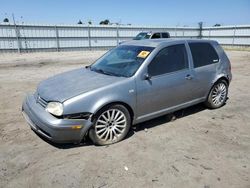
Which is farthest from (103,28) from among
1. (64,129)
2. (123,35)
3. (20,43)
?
(64,129)

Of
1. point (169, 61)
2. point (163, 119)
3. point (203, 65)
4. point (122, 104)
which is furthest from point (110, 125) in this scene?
point (203, 65)

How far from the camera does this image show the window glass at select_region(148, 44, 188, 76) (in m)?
4.48

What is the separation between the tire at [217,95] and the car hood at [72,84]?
8.51ft

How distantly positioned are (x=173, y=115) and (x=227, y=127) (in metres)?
1.12

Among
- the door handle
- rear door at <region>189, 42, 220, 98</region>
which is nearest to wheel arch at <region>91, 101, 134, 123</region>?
the door handle

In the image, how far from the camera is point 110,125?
4.11m

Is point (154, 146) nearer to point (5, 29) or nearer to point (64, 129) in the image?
point (64, 129)

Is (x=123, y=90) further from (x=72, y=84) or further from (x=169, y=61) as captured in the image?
(x=169, y=61)

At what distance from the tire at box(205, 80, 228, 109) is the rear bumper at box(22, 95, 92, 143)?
3.25m

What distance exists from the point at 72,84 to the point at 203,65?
2877 mm

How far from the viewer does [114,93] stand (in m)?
3.98

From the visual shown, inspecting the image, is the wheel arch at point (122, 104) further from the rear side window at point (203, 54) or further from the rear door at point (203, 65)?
the rear side window at point (203, 54)

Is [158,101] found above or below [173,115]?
above

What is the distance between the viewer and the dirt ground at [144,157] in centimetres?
319
